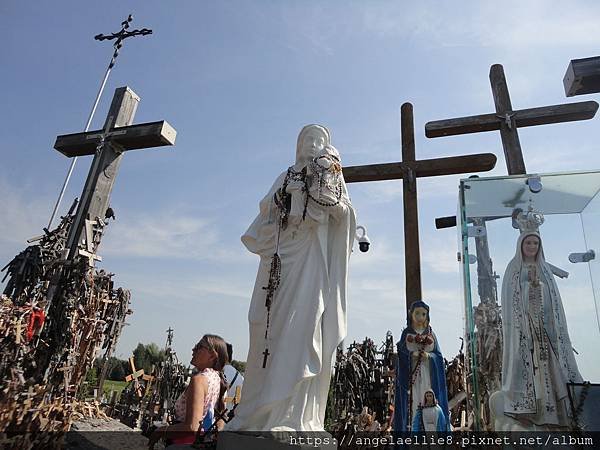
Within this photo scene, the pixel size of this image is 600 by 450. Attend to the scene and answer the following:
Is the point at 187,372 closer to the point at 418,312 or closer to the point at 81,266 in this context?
the point at 81,266

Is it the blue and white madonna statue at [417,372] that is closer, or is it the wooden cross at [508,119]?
the blue and white madonna statue at [417,372]

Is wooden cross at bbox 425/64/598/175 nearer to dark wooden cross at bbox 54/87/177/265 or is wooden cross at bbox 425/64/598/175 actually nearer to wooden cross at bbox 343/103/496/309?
wooden cross at bbox 343/103/496/309

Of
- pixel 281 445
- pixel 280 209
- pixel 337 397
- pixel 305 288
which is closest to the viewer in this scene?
pixel 281 445

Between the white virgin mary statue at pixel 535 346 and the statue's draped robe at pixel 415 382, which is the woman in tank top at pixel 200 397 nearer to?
the statue's draped robe at pixel 415 382

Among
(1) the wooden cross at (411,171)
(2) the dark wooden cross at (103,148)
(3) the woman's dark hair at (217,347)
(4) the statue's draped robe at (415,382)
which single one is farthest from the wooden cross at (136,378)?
(3) the woman's dark hair at (217,347)

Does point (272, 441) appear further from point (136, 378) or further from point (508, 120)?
point (136, 378)

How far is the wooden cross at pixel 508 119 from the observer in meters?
6.98

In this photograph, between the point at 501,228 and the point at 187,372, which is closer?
the point at 501,228

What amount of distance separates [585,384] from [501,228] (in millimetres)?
2014

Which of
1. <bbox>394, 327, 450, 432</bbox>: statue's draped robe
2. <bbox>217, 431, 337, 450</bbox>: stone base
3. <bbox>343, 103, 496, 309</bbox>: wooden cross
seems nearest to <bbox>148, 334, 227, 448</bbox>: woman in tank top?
<bbox>217, 431, 337, 450</bbox>: stone base

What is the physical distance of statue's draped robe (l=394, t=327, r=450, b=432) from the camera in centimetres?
491

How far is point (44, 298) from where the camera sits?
5500 millimetres

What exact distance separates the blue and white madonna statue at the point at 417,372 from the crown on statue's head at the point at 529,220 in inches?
67.7

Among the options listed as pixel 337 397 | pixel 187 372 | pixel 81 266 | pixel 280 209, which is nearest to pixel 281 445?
A: pixel 280 209
